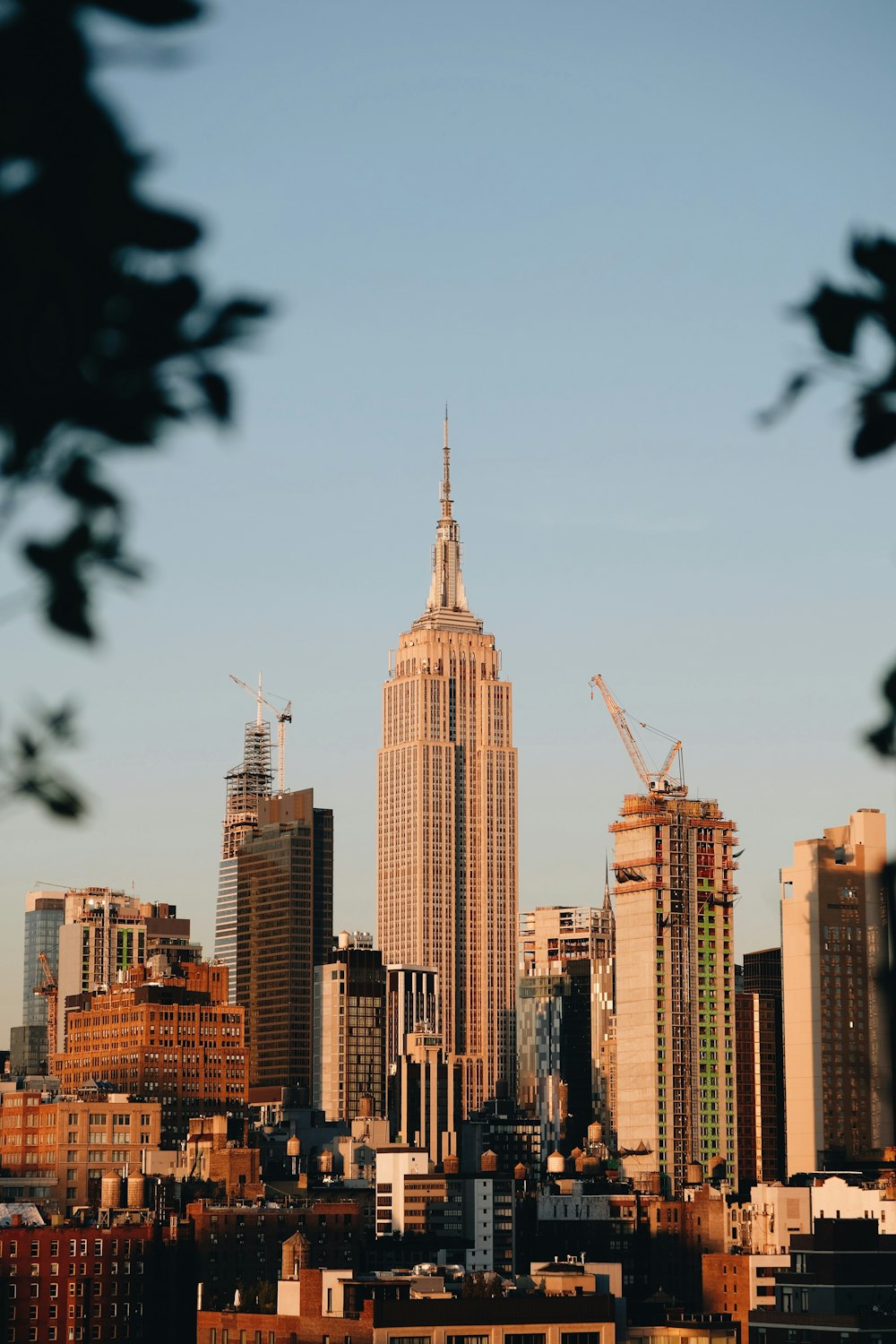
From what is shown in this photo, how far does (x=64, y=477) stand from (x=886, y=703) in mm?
3579

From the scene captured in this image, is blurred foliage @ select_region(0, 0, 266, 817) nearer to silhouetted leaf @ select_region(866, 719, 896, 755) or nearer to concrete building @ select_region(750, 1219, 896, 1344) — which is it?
silhouetted leaf @ select_region(866, 719, 896, 755)

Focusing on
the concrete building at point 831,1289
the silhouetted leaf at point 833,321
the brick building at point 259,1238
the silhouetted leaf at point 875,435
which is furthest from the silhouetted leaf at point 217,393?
the brick building at point 259,1238

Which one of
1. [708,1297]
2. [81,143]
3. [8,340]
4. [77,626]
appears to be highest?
[81,143]

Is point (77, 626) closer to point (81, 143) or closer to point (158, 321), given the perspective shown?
point (158, 321)

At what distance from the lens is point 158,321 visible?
22.2 feet

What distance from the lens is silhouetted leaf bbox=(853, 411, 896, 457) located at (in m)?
8.46

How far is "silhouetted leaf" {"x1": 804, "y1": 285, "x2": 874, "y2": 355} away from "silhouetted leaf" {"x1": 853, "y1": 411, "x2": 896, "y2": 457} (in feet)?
1.18

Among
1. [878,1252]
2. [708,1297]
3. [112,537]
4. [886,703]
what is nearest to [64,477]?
[112,537]

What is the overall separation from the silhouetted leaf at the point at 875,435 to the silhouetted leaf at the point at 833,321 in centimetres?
36

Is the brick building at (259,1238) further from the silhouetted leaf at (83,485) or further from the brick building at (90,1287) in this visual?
the silhouetted leaf at (83,485)

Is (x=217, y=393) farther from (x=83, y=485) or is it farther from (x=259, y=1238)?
(x=259, y=1238)

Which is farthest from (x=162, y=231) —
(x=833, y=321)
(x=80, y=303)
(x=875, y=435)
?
(x=875, y=435)

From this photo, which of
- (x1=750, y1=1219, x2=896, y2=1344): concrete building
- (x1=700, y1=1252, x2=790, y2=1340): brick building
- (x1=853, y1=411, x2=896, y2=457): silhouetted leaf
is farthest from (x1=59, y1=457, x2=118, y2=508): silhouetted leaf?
(x1=700, y1=1252, x2=790, y2=1340): brick building

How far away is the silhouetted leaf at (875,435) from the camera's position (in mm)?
8461
